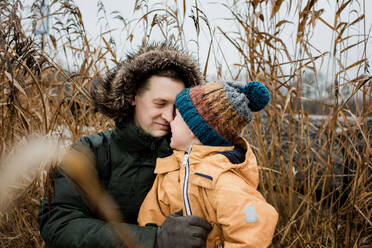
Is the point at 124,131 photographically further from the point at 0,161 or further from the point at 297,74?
the point at 297,74

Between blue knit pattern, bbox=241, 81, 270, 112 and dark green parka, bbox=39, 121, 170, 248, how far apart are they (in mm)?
493

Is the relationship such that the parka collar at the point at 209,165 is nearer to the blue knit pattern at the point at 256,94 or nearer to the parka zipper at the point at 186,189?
the parka zipper at the point at 186,189

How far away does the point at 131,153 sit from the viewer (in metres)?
1.42

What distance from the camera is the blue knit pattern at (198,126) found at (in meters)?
1.23

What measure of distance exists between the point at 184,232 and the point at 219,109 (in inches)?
21.5

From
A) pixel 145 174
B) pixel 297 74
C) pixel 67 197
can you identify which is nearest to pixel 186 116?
pixel 145 174

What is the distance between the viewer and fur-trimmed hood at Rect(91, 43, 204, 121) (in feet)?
4.99

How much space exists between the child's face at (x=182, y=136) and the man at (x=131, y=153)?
12 centimetres

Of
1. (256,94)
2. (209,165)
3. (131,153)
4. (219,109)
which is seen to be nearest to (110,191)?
(131,153)

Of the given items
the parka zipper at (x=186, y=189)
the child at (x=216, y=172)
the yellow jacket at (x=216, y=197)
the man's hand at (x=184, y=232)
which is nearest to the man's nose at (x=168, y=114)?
the child at (x=216, y=172)

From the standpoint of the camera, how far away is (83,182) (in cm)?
103

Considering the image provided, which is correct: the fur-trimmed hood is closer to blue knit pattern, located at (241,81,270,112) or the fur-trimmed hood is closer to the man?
the man

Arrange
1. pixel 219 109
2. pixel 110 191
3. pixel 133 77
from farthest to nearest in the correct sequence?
pixel 133 77 → pixel 110 191 → pixel 219 109

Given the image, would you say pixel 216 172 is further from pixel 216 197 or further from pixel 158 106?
pixel 158 106
